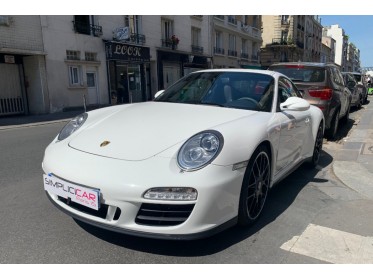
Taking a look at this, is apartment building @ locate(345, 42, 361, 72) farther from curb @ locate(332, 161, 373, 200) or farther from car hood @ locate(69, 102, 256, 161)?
car hood @ locate(69, 102, 256, 161)

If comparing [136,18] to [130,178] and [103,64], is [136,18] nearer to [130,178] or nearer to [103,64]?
[103,64]

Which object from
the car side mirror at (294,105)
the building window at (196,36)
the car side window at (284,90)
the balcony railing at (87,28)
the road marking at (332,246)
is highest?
the building window at (196,36)

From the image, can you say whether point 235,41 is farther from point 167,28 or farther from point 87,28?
point 87,28

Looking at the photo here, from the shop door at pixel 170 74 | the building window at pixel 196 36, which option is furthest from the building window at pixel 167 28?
the building window at pixel 196 36

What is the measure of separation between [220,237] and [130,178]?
100 cm

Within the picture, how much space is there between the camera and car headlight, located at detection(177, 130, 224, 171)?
2414mm

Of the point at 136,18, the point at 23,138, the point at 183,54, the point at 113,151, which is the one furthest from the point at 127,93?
the point at 113,151

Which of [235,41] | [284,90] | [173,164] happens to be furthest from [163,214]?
[235,41]

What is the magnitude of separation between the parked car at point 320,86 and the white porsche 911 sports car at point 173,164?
136 inches

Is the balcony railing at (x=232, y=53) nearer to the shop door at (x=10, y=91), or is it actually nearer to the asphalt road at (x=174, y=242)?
the shop door at (x=10, y=91)

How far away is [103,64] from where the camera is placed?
1798 centimetres

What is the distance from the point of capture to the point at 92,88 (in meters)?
17.6

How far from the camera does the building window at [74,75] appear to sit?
16.4m

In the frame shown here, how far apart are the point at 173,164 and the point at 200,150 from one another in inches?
9.3
